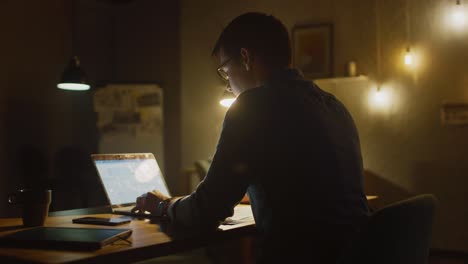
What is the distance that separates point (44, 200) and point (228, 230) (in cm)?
63

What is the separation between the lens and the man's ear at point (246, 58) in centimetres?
155

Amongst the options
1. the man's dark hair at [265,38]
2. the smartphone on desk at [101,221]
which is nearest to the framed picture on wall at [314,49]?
the man's dark hair at [265,38]

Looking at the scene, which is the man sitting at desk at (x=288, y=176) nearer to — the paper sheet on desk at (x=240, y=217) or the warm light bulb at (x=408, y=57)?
the paper sheet on desk at (x=240, y=217)

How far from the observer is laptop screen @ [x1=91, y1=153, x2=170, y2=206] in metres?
1.98

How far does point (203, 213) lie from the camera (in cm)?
137

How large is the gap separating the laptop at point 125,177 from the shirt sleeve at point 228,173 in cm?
56

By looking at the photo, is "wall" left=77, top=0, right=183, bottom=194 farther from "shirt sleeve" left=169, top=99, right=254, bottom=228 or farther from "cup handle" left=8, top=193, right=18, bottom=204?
"shirt sleeve" left=169, top=99, right=254, bottom=228

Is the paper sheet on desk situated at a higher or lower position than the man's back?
lower

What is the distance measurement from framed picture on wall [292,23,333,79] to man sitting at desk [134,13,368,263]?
2.86 meters

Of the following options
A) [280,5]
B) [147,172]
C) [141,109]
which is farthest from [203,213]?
[141,109]

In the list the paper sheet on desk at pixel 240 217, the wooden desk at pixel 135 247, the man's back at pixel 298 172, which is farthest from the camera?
the paper sheet on desk at pixel 240 217

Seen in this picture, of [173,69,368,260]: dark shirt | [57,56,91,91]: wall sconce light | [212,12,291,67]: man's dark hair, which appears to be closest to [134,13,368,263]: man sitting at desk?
[173,69,368,260]: dark shirt

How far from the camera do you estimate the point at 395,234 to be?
3.90 ft

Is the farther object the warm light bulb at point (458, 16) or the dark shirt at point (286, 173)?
the warm light bulb at point (458, 16)
